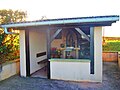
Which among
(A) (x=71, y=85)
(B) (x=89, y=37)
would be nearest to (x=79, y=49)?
(B) (x=89, y=37)

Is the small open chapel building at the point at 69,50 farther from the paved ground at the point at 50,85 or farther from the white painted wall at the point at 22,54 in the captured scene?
the paved ground at the point at 50,85

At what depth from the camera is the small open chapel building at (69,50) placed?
22.8 feet

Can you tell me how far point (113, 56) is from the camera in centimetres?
1427

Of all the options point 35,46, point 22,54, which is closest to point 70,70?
point 22,54

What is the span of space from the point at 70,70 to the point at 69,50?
4.52ft

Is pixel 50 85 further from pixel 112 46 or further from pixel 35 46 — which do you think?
pixel 112 46

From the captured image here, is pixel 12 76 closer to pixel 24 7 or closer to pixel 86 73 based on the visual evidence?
pixel 86 73

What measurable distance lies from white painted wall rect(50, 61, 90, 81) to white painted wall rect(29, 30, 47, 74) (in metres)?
1.81

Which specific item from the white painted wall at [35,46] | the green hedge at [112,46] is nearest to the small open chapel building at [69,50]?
the white painted wall at [35,46]

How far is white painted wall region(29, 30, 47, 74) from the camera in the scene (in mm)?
9102

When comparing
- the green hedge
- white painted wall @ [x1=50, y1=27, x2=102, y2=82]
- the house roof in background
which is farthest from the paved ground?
the green hedge

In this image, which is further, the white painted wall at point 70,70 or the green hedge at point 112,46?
the green hedge at point 112,46

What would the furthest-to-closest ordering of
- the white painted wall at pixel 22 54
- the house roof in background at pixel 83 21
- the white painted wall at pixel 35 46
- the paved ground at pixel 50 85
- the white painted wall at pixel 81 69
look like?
the white painted wall at pixel 35 46 < the white painted wall at pixel 22 54 < the white painted wall at pixel 81 69 < the paved ground at pixel 50 85 < the house roof in background at pixel 83 21

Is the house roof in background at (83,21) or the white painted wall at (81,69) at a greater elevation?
→ the house roof in background at (83,21)
